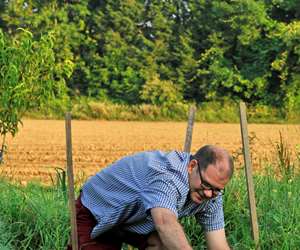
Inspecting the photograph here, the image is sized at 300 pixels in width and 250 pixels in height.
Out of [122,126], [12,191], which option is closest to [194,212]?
[12,191]

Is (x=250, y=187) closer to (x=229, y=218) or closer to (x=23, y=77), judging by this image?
(x=229, y=218)

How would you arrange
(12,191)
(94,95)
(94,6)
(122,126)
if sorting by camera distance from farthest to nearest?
(94,6) < (94,95) < (122,126) < (12,191)

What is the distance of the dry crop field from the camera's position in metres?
15.4

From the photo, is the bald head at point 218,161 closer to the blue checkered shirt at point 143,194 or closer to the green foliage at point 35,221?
the blue checkered shirt at point 143,194

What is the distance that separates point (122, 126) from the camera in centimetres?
2900

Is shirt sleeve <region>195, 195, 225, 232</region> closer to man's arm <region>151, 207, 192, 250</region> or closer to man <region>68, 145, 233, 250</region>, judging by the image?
man <region>68, 145, 233, 250</region>

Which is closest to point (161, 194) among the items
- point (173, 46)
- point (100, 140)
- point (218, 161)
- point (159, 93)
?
point (218, 161)

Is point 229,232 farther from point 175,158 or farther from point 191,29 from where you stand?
point 191,29

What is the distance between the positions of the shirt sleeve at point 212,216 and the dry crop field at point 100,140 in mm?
8843

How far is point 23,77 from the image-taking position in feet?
20.5

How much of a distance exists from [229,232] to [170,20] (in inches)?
1320

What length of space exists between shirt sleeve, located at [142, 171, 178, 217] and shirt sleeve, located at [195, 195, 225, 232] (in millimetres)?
427

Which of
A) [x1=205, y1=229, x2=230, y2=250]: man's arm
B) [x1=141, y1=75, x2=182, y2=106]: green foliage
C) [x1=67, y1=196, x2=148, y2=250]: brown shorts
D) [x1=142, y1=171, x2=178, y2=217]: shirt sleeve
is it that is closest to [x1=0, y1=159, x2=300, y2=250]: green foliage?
[x1=205, y1=229, x2=230, y2=250]: man's arm

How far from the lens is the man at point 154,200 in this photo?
3.15 meters
